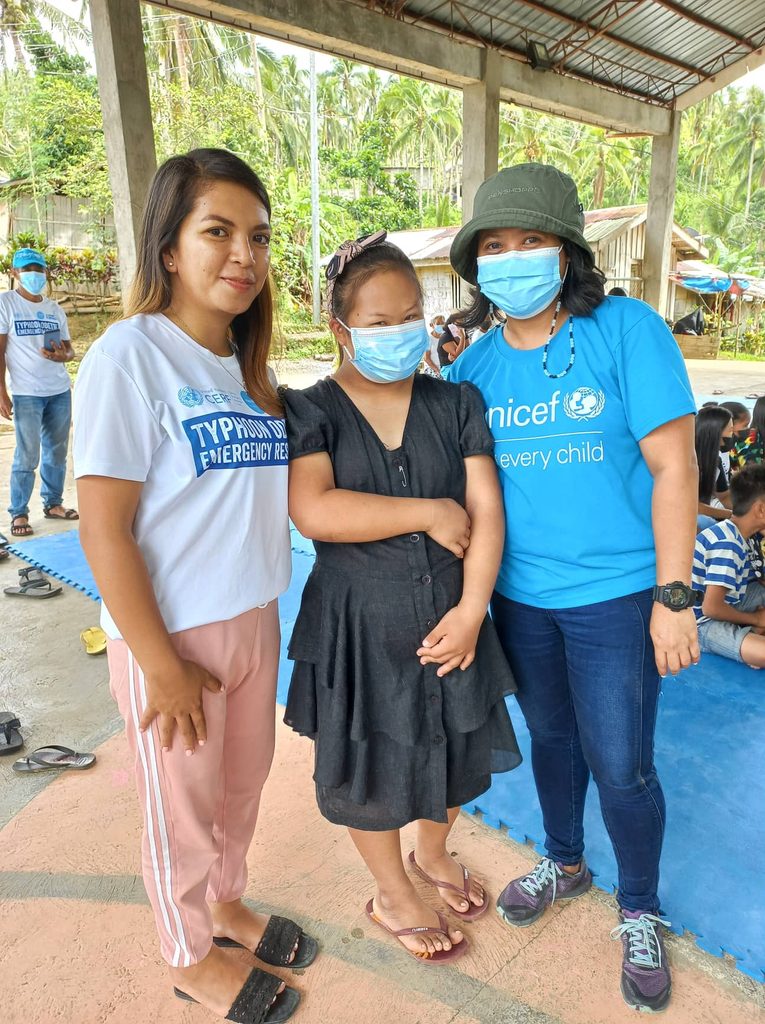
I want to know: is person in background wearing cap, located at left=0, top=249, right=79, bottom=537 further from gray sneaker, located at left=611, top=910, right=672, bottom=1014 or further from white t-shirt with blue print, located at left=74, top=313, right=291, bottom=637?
gray sneaker, located at left=611, top=910, right=672, bottom=1014

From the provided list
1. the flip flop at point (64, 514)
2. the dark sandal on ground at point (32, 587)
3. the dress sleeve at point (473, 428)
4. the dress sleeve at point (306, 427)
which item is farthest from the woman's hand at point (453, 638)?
the flip flop at point (64, 514)

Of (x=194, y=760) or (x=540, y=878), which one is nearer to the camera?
(x=194, y=760)

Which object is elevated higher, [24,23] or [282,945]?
[24,23]

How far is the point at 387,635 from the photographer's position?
150 cm

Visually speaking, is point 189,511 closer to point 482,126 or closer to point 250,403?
point 250,403

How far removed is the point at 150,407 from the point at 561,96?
911cm

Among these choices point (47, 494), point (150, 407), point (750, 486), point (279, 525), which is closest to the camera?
point (150, 407)

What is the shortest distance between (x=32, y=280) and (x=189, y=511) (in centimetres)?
439

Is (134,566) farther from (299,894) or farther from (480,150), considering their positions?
(480,150)

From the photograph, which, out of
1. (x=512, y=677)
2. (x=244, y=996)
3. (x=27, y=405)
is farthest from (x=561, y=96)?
(x=244, y=996)

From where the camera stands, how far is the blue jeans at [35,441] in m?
4.98

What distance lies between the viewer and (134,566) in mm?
1277

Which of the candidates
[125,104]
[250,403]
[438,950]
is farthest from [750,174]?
[438,950]

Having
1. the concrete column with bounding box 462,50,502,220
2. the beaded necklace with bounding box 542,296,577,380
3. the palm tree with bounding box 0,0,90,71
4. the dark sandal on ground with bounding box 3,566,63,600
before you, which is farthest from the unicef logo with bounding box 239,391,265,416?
the palm tree with bounding box 0,0,90,71
